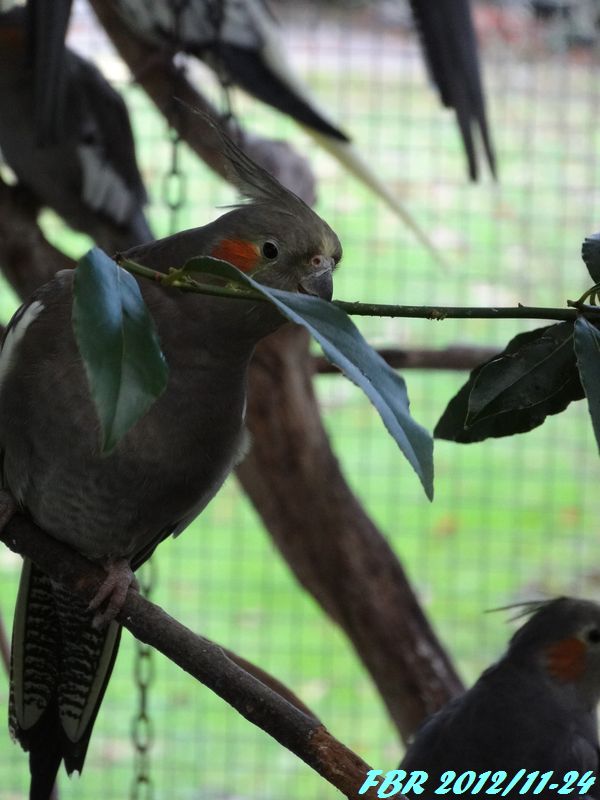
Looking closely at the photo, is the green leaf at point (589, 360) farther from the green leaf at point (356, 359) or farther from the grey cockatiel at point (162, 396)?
the grey cockatiel at point (162, 396)

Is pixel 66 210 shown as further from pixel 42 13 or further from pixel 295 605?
pixel 295 605

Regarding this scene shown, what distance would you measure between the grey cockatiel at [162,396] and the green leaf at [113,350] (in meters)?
0.28

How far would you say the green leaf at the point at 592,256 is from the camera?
505 mm

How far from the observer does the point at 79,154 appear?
154cm

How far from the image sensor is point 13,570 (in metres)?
2.03

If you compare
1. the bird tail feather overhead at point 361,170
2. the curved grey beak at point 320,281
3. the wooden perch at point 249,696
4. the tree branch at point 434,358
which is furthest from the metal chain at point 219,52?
the wooden perch at point 249,696

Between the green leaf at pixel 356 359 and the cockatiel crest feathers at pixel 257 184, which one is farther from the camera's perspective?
the cockatiel crest feathers at pixel 257 184

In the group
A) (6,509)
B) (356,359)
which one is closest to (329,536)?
(6,509)

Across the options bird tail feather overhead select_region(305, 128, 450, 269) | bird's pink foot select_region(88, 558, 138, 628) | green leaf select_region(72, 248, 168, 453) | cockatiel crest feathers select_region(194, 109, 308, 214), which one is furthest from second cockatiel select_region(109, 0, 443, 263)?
green leaf select_region(72, 248, 168, 453)

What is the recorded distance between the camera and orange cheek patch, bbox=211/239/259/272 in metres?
0.69

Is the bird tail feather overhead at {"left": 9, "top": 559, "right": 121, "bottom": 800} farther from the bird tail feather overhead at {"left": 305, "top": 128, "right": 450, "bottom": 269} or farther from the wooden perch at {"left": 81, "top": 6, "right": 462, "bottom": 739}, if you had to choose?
the bird tail feather overhead at {"left": 305, "top": 128, "right": 450, "bottom": 269}

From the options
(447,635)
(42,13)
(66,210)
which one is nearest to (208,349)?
(42,13)

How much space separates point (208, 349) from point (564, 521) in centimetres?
165

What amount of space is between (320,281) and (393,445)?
164cm
